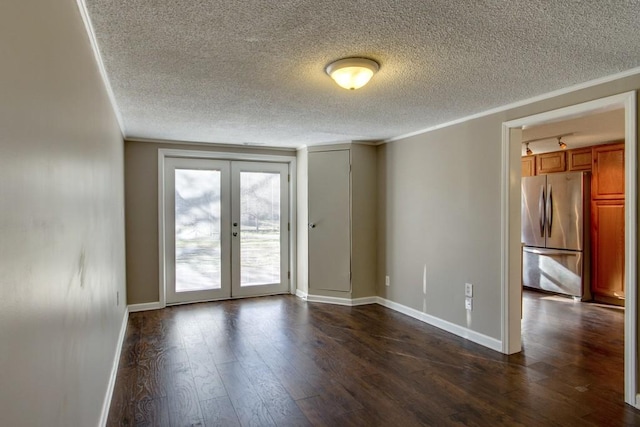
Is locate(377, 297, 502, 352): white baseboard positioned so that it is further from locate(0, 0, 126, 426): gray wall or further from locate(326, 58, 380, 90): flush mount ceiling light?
locate(0, 0, 126, 426): gray wall

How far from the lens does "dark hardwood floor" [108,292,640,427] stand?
2.36m

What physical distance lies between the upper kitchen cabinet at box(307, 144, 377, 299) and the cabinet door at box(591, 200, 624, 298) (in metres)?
3.14

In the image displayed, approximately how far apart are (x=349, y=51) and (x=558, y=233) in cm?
494

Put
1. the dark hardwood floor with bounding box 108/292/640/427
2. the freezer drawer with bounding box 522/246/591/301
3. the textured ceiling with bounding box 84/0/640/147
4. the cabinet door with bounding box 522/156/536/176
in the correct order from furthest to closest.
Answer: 1. the cabinet door with bounding box 522/156/536/176
2. the freezer drawer with bounding box 522/246/591/301
3. the dark hardwood floor with bounding box 108/292/640/427
4. the textured ceiling with bounding box 84/0/640/147

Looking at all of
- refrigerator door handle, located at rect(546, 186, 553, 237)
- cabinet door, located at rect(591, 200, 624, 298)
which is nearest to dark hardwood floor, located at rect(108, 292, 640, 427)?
cabinet door, located at rect(591, 200, 624, 298)

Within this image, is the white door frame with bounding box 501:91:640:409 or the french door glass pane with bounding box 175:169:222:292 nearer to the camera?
the white door frame with bounding box 501:91:640:409

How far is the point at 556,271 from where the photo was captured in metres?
5.58

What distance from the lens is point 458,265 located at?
385 centimetres

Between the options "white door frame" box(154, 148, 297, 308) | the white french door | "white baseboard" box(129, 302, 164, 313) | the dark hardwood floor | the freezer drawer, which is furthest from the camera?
the freezer drawer

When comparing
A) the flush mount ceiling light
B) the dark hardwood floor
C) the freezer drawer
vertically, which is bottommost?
the dark hardwood floor

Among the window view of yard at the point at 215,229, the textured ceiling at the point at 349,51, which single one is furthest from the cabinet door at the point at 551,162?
the window view of yard at the point at 215,229

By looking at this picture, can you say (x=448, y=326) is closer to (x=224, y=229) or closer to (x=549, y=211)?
(x=549, y=211)

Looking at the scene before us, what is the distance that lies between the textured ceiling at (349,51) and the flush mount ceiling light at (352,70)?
57 mm

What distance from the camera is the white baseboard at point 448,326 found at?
11.4 feet
